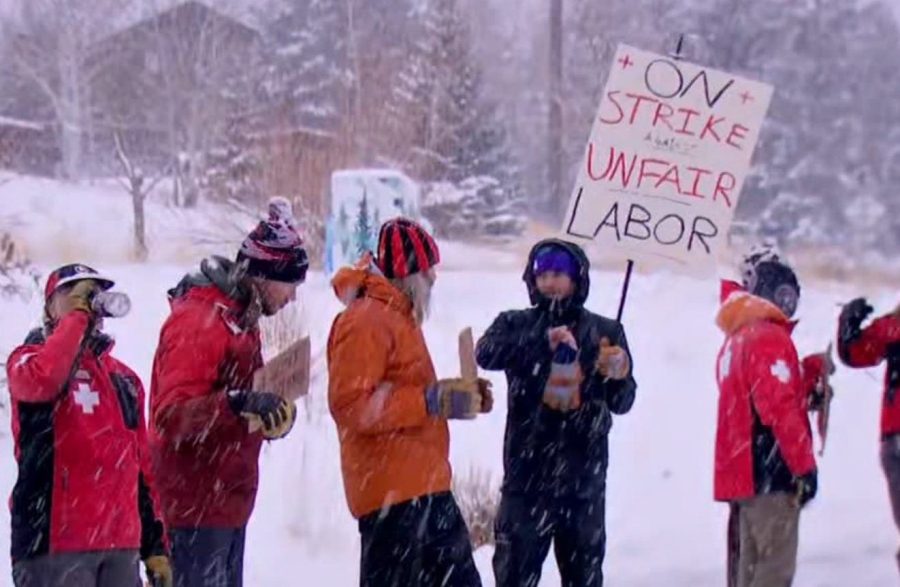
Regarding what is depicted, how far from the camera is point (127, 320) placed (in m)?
12.0

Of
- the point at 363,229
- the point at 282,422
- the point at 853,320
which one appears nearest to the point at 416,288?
the point at 282,422

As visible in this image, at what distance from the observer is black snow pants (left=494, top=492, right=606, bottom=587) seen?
4.75 meters

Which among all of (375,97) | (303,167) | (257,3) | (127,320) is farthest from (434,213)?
(127,320)

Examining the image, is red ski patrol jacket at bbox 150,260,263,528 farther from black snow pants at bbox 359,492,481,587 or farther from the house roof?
the house roof

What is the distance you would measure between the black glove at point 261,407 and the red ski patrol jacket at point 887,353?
2.82 m

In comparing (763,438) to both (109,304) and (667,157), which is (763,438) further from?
(109,304)

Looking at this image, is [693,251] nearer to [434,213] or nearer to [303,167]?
[303,167]

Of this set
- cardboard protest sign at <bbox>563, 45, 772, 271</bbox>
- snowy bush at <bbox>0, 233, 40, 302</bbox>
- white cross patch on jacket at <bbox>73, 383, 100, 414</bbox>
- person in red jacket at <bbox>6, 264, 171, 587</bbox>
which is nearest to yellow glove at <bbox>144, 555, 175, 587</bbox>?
person in red jacket at <bbox>6, 264, 171, 587</bbox>

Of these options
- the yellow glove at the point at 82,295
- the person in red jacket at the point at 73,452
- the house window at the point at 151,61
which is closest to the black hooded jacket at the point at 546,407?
the person in red jacket at the point at 73,452

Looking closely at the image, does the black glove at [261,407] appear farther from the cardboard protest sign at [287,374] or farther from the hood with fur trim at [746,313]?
the hood with fur trim at [746,313]

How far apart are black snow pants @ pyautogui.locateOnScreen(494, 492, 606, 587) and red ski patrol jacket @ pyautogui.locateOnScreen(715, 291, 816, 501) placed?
595mm

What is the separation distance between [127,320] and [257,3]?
25620 mm

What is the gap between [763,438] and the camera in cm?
500

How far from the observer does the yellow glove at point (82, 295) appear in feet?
12.8
